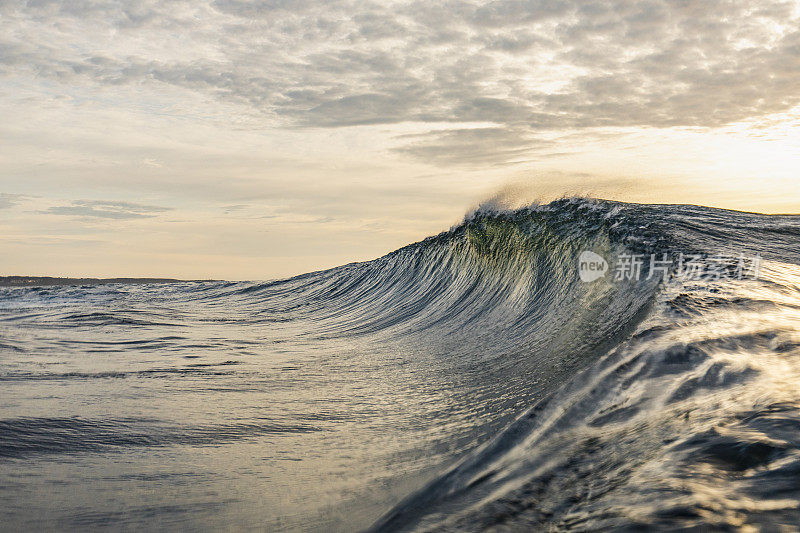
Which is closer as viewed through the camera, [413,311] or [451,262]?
[413,311]

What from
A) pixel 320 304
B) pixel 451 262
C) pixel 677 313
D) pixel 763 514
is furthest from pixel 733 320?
pixel 320 304

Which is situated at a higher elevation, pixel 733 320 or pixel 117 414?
pixel 733 320

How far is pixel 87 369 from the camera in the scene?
4.96 meters

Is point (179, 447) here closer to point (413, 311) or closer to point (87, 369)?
point (87, 369)

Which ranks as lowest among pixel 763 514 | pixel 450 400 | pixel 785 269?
pixel 450 400

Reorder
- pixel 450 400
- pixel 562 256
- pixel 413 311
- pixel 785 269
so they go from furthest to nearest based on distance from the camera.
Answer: pixel 413 311
pixel 562 256
pixel 785 269
pixel 450 400

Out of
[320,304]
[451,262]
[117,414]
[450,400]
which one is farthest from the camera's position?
[320,304]

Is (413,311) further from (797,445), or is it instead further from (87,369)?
(797,445)

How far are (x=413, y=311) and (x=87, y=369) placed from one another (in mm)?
5041

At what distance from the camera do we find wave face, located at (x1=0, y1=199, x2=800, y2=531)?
182 cm

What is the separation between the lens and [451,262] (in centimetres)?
1102

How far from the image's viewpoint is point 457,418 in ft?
11.0

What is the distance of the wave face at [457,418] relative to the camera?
1.82 meters

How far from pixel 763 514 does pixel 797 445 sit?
423 millimetres
